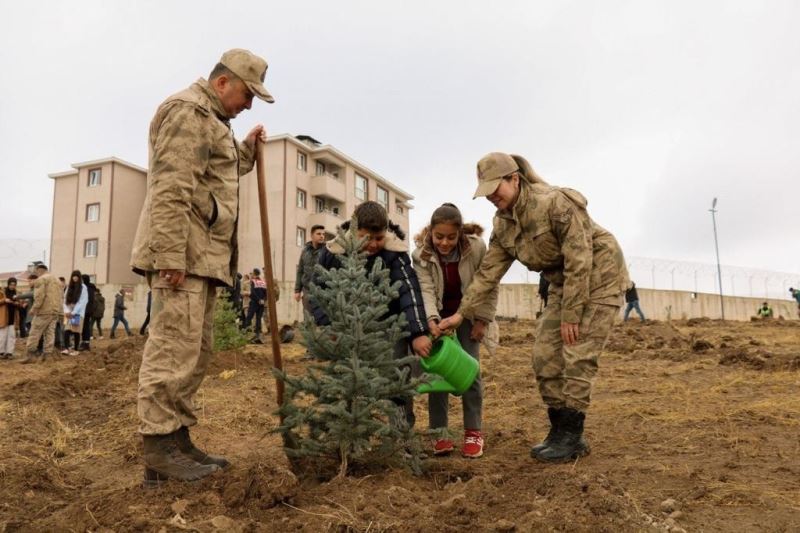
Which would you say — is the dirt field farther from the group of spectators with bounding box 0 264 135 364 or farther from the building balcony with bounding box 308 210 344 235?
the building balcony with bounding box 308 210 344 235

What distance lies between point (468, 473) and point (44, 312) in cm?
1136

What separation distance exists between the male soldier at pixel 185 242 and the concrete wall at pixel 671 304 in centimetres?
2122

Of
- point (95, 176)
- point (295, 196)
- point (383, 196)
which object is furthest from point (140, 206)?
point (383, 196)

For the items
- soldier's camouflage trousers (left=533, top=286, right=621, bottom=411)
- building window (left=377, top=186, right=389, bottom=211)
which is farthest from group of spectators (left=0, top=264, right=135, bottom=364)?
building window (left=377, top=186, right=389, bottom=211)

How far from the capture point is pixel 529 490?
2848 mm

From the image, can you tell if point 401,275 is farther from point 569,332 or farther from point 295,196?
point 295,196

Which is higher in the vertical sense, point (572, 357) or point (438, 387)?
point (572, 357)

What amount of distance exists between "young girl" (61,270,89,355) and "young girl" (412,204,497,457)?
34.8 feet

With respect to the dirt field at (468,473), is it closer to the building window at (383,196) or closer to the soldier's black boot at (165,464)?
the soldier's black boot at (165,464)

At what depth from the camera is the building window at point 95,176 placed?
121 feet

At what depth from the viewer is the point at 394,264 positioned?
3859 millimetres

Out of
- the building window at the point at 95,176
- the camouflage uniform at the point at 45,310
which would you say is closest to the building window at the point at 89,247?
the building window at the point at 95,176

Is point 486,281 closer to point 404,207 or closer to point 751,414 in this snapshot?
point 751,414

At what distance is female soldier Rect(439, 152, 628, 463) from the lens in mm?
3691
